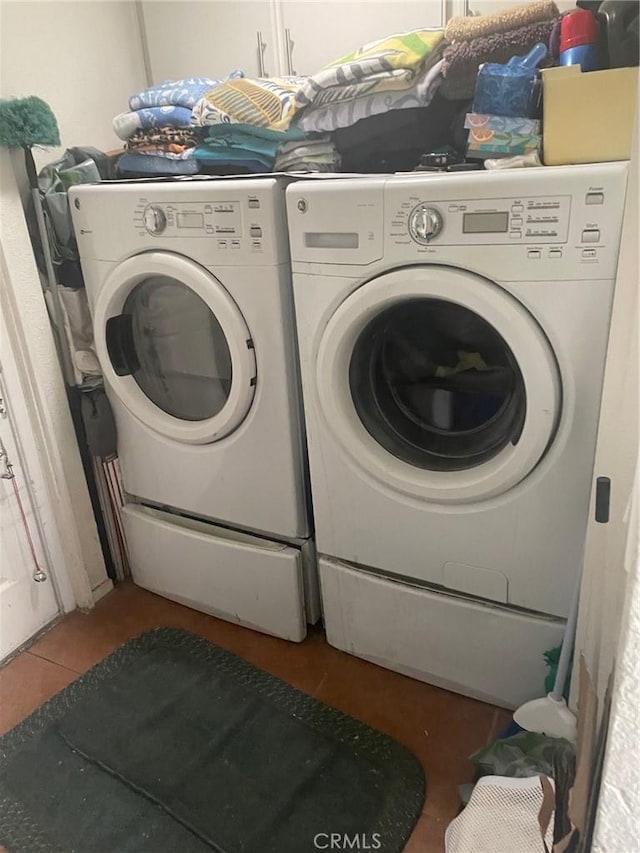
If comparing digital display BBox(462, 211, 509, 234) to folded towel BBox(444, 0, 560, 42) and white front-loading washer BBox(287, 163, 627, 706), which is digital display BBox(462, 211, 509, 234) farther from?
folded towel BBox(444, 0, 560, 42)

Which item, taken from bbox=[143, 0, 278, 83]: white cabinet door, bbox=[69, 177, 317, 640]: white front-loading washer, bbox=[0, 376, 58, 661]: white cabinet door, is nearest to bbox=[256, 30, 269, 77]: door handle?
bbox=[143, 0, 278, 83]: white cabinet door

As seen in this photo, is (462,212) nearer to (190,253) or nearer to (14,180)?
(190,253)

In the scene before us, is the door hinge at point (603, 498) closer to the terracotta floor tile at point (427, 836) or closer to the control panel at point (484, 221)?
the control panel at point (484, 221)

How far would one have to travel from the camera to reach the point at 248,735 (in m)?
1.46

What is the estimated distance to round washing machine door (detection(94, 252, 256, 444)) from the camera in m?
1.43

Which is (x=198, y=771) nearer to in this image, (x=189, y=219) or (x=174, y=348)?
(x=174, y=348)

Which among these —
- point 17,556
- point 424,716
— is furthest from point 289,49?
point 424,716

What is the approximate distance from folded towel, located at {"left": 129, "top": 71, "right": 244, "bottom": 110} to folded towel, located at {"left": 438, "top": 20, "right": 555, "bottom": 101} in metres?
0.59

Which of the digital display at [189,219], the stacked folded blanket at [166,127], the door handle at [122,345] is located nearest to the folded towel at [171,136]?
the stacked folded blanket at [166,127]

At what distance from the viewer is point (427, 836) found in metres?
1.25

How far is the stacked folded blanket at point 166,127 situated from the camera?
1604 millimetres

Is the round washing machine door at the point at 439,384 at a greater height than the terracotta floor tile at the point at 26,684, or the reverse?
the round washing machine door at the point at 439,384

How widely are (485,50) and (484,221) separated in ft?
1.47

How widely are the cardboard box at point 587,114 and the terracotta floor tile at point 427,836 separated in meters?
1.21
